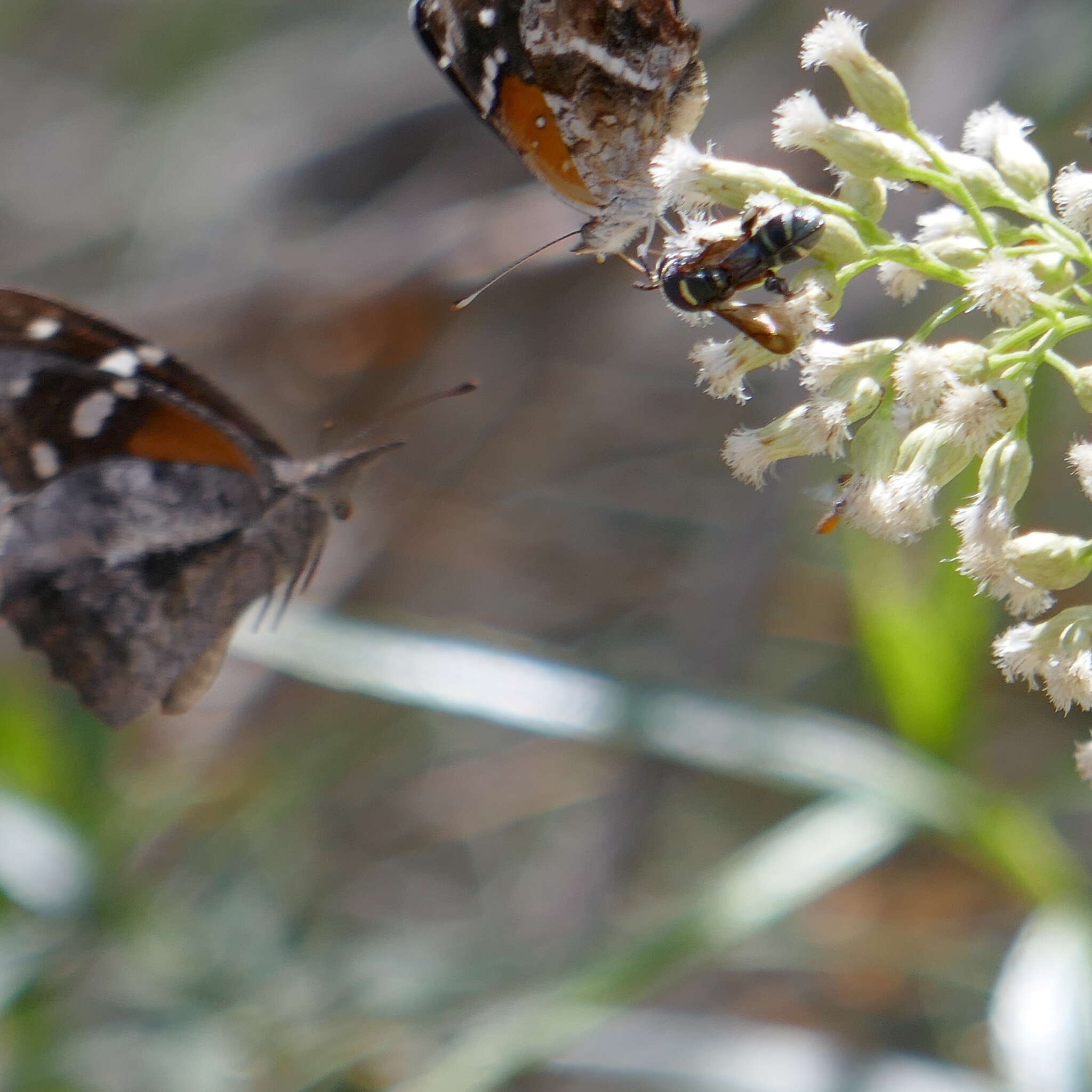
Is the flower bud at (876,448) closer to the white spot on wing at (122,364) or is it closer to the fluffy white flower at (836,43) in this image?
the fluffy white flower at (836,43)

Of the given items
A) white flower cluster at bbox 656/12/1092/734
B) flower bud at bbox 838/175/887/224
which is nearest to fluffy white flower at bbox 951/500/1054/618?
white flower cluster at bbox 656/12/1092/734

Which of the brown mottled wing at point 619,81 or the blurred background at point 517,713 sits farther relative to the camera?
the blurred background at point 517,713

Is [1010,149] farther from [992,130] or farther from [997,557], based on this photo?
[997,557]

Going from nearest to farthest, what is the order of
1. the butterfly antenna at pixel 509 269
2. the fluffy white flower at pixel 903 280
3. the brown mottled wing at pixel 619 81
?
the fluffy white flower at pixel 903 280 < the brown mottled wing at pixel 619 81 < the butterfly antenna at pixel 509 269

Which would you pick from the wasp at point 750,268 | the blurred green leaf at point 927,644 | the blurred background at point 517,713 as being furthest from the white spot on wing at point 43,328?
the blurred green leaf at point 927,644

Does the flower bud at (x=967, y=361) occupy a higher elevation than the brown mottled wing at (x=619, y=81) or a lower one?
lower

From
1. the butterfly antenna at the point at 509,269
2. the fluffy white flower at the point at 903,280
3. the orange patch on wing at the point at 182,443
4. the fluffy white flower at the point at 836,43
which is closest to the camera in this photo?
the fluffy white flower at the point at 903,280

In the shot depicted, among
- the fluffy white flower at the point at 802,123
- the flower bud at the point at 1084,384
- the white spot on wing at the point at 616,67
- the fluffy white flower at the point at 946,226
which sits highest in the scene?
the white spot on wing at the point at 616,67

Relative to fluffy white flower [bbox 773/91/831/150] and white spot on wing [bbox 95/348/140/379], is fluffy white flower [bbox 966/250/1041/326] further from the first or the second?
white spot on wing [bbox 95/348/140/379]
